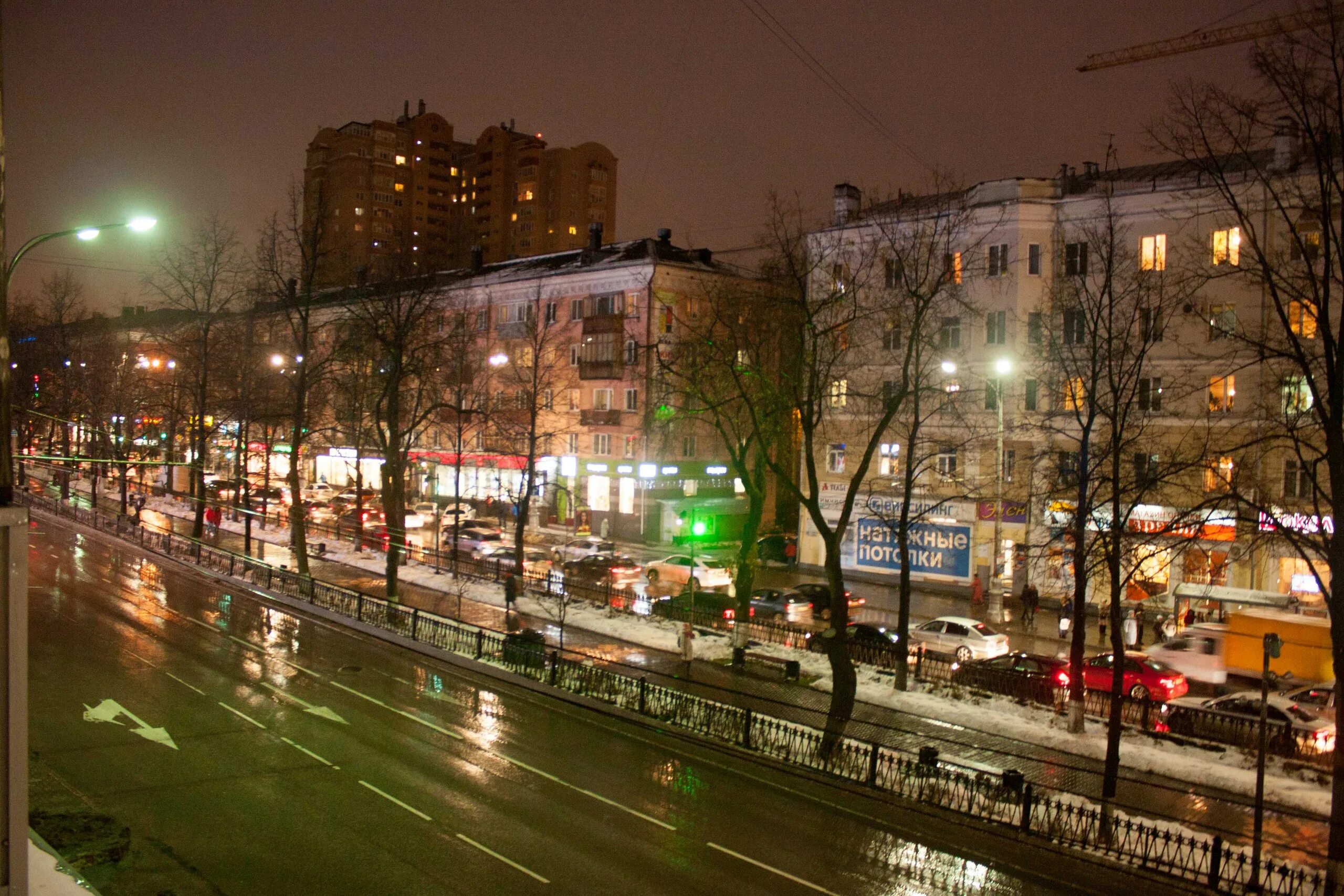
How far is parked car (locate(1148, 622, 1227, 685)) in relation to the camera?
24625 millimetres

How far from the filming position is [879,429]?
18078mm

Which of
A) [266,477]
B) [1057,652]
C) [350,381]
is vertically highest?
[350,381]

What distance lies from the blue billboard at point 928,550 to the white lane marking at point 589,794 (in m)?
22.3

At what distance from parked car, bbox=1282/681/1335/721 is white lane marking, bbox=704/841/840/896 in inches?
578

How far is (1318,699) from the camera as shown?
20688mm

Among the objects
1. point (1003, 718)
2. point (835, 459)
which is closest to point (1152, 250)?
point (835, 459)

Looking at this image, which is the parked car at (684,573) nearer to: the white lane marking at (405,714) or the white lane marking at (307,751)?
the white lane marking at (405,714)

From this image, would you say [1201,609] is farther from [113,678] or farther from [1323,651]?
[113,678]

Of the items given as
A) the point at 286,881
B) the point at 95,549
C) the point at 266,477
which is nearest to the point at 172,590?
the point at 95,549

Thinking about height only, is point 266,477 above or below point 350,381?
below

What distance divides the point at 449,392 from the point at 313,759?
134 ft

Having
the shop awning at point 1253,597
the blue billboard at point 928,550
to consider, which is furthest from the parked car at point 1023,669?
the blue billboard at point 928,550

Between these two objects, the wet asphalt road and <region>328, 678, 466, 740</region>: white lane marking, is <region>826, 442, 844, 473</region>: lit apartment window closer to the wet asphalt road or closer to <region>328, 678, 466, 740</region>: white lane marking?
the wet asphalt road

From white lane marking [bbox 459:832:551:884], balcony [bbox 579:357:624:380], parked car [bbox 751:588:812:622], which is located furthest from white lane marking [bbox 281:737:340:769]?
balcony [bbox 579:357:624:380]
